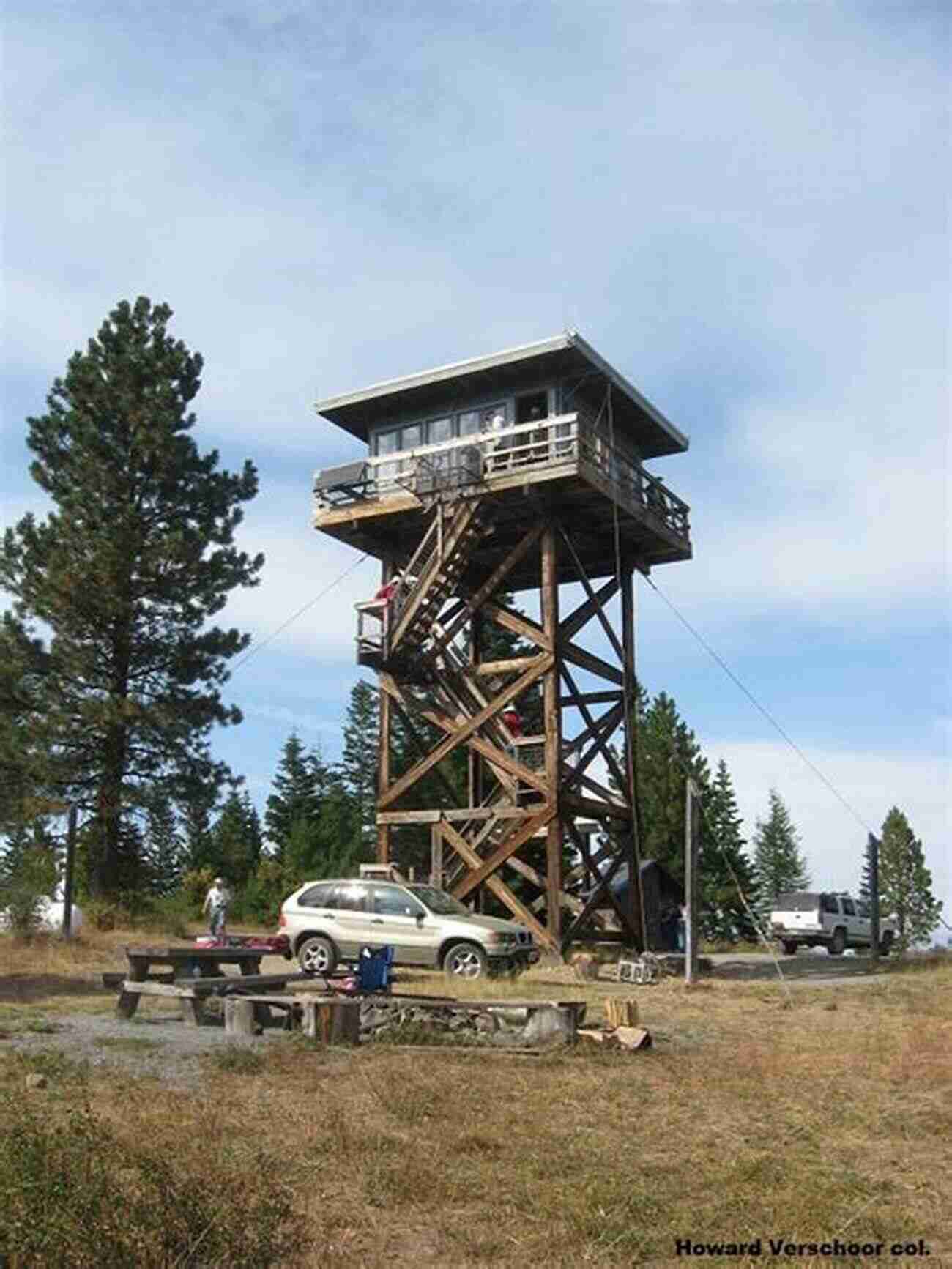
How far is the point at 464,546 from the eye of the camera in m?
28.3

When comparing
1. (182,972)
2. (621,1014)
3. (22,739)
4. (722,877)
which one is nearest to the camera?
(621,1014)

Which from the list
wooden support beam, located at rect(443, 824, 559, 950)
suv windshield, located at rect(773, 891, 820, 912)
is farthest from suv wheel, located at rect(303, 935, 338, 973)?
suv windshield, located at rect(773, 891, 820, 912)

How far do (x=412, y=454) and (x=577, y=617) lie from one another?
525cm

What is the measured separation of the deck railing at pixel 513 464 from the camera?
2750cm

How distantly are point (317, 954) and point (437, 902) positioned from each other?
2.16 metres

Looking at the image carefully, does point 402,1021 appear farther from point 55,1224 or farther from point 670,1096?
point 55,1224

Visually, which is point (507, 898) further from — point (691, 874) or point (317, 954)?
point (691, 874)

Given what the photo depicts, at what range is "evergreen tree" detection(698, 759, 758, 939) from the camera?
65.7m

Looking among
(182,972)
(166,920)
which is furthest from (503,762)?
(166,920)

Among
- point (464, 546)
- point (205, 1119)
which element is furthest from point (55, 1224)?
point (464, 546)

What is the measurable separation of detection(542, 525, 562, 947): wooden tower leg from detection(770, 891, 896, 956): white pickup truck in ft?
53.7

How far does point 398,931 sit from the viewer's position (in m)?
21.3

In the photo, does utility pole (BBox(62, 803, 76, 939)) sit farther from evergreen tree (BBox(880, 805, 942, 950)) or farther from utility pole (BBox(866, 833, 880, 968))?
evergreen tree (BBox(880, 805, 942, 950))

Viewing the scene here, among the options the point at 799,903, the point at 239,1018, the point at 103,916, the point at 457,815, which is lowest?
the point at 239,1018
